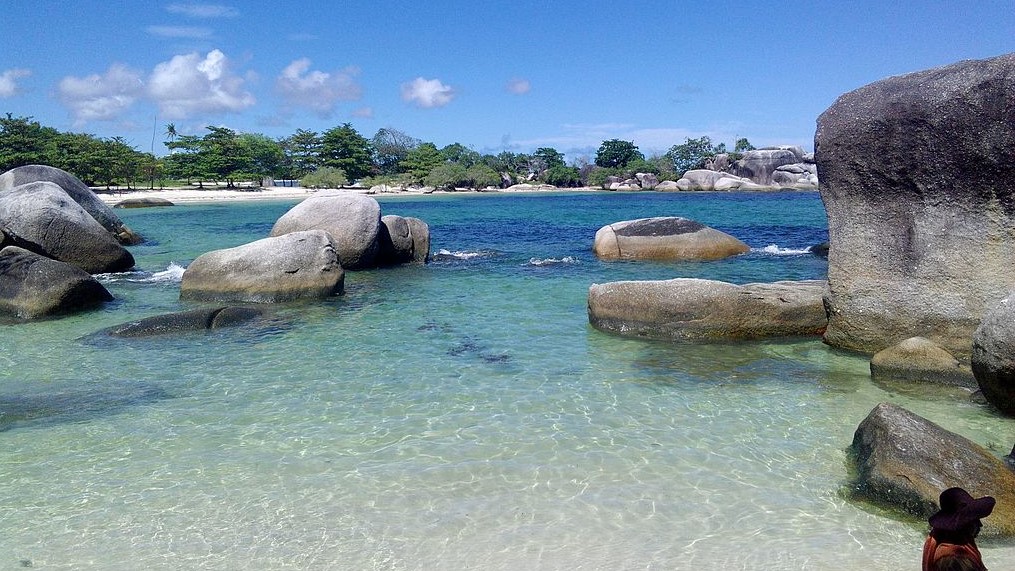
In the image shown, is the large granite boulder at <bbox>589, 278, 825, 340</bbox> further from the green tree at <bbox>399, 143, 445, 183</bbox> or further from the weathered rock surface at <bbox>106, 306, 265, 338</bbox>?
the green tree at <bbox>399, 143, 445, 183</bbox>

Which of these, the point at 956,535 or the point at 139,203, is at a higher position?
the point at 139,203

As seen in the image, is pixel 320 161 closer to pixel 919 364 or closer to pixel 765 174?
pixel 765 174

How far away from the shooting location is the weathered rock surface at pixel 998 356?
6473 millimetres

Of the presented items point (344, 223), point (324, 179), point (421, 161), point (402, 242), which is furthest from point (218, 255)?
point (421, 161)

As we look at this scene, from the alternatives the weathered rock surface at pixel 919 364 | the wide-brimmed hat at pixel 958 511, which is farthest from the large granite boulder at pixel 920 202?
the wide-brimmed hat at pixel 958 511

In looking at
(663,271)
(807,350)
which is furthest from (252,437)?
(663,271)

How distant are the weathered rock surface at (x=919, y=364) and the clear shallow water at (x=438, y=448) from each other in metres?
0.23

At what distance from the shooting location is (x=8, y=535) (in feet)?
16.9

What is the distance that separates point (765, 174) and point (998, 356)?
91.4m

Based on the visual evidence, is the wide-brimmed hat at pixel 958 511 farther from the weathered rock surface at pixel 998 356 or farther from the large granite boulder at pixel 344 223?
the large granite boulder at pixel 344 223

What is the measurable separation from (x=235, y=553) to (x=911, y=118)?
26.8 ft

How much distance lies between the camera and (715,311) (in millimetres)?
10391

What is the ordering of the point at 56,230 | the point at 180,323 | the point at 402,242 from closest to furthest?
the point at 180,323
the point at 56,230
the point at 402,242

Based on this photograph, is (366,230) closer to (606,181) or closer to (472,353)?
(472,353)
